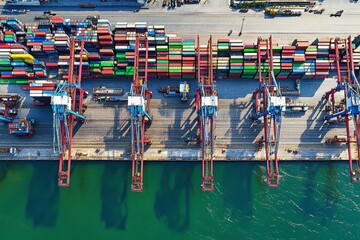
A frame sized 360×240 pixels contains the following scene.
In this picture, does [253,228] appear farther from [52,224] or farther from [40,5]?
[40,5]

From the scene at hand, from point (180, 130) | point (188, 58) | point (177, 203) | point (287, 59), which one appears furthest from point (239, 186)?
point (188, 58)

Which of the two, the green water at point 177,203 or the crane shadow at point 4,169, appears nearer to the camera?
the green water at point 177,203

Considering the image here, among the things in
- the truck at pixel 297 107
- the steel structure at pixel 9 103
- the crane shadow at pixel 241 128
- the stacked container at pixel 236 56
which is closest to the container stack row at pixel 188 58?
the stacked container at pixel 236 56

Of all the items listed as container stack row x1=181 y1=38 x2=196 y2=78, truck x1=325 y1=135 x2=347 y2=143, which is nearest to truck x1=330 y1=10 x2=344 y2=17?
truck x1=325 y1=135 x2=347 y2=143

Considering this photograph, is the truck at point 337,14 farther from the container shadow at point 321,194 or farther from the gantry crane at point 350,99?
the container shadow at point 321,194

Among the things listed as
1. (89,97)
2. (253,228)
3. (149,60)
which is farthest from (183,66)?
(253,228)
